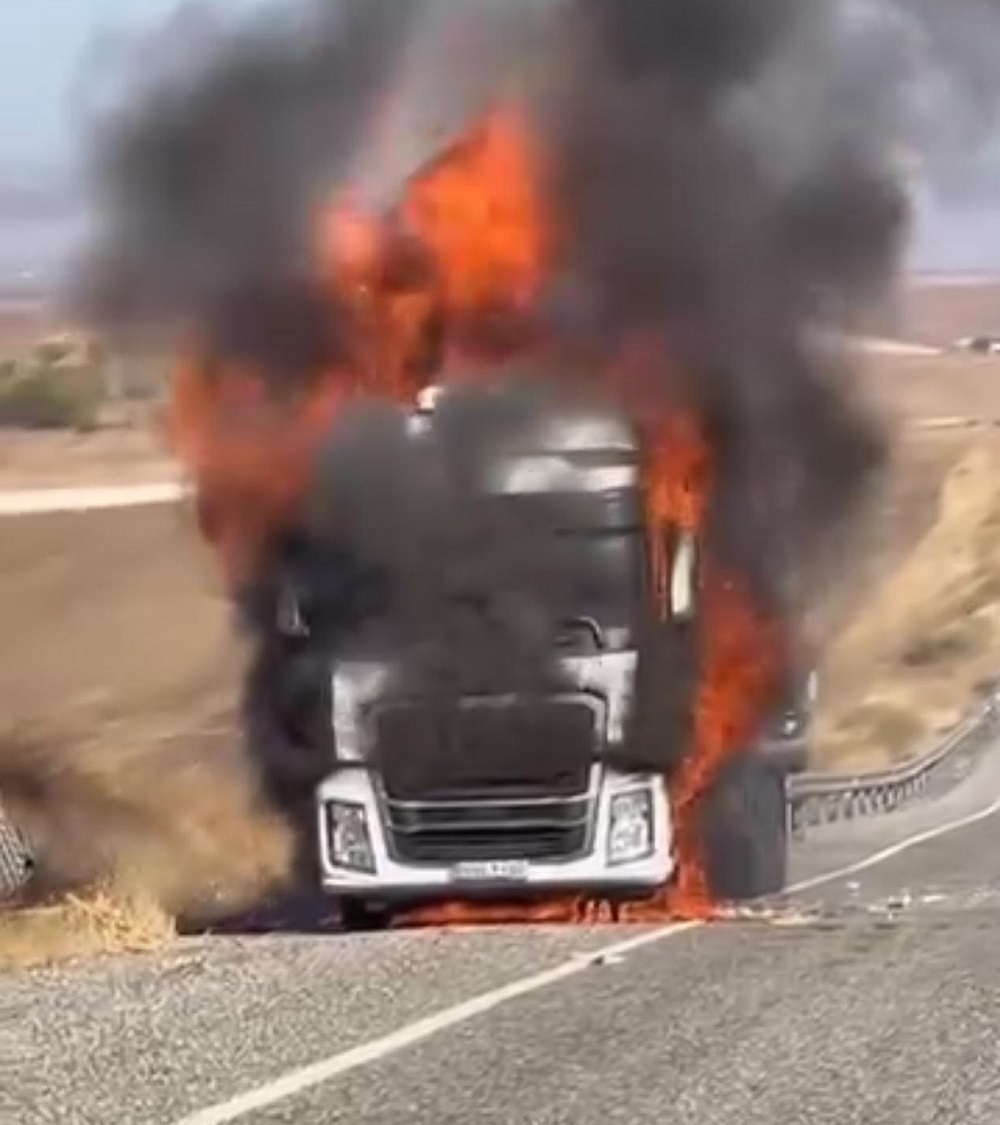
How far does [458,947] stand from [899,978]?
8.60 feet

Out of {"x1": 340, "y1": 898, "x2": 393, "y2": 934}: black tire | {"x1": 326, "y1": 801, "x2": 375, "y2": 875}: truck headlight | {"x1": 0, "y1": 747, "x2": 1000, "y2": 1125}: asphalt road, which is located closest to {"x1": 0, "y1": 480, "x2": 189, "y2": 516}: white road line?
{"x1": 340, "y1": 898, "x2": 393, "y2": 934}: black tire

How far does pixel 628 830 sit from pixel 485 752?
3.31ft

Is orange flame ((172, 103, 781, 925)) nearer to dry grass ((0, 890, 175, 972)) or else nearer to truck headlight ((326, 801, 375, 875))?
truck headlight ((326, 801, 375, 875))

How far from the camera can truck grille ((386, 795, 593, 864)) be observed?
1678cm

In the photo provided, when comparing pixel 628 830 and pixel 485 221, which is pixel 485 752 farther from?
pixel 485 221

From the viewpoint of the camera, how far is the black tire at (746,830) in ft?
61.3

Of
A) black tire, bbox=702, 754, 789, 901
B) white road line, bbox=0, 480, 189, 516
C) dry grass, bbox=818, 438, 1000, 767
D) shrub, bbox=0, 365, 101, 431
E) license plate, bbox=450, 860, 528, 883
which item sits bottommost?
dry grass, bbox=818, 438, 1000, 767

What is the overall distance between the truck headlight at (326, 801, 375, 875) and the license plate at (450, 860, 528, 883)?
543 millimetres

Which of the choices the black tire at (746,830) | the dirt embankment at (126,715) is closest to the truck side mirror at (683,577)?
the black tire at (746,830)

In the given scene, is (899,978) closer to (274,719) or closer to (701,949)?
(701,949)

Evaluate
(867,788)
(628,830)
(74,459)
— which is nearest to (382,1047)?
(628,830)

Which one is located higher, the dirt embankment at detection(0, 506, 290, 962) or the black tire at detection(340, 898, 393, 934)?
the black tire at detection(340, 898, 393, 934)

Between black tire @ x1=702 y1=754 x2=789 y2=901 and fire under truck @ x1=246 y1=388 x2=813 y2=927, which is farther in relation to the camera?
black tire @ x1=702 y1=754 x2=789 y2=901

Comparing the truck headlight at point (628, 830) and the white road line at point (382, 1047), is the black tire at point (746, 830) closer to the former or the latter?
the truck headlight at point (628, 830)
